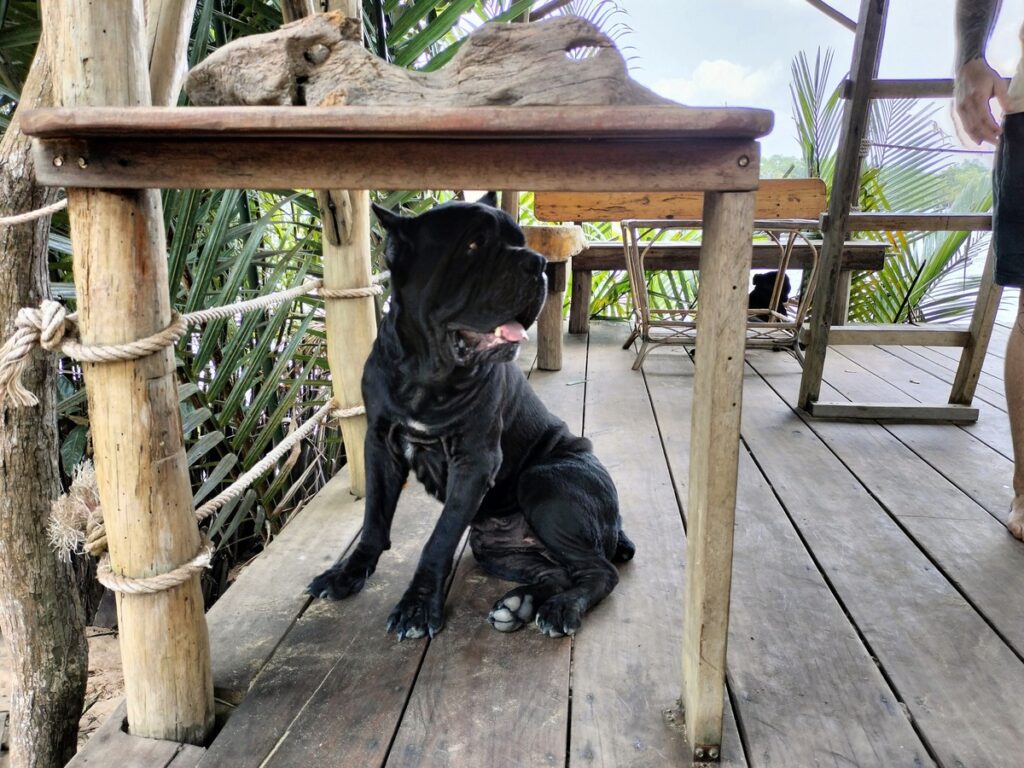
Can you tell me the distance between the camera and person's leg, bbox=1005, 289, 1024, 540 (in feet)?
6.87

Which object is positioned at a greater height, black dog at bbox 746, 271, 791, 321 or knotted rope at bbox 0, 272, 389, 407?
knotted rope at bbox 0, 272, 389, 407

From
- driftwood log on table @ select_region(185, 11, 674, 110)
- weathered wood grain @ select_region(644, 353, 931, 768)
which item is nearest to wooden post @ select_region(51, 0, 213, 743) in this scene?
driftwood log on table @ select_region(185, 11, 674, 110)

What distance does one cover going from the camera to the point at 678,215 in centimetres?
411

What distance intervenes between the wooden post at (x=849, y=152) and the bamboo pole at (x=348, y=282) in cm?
185

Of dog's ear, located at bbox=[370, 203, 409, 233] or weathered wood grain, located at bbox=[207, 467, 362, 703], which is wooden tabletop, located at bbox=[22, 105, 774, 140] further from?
weathered wood grain, located at bbox=[207, 467, 362, 703]

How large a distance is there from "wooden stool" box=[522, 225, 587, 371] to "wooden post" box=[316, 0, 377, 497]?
1.30 meters

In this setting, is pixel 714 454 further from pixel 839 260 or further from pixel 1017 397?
pixel 839 260

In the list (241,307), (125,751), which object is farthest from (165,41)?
(125,751)

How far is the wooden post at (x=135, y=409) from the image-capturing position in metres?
1.08

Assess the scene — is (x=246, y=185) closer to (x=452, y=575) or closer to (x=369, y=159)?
(x=369, y=159)

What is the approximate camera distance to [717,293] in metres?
1.09

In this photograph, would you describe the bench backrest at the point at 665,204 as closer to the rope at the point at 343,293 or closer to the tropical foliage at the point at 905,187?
the tropical foliage at the point at 905,187

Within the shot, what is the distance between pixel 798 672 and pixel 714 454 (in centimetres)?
58

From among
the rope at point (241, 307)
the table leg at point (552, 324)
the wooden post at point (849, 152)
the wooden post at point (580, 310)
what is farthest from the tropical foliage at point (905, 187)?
the rope at point (241, 307)
